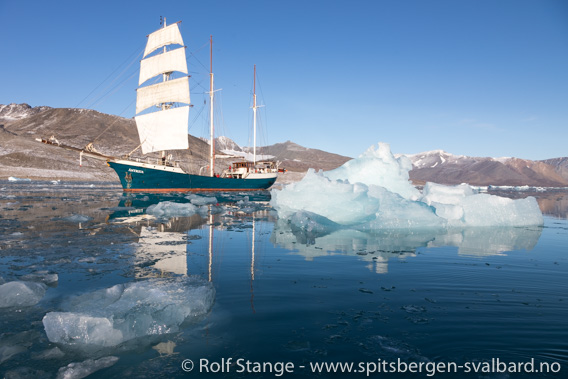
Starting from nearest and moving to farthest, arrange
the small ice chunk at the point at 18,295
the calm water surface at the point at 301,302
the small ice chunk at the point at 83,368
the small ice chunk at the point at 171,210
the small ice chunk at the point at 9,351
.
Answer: the small ice chunk at the point at 83,368 → the small ice chunk at the point at 9,351 → the calm water surface at the point at 301,302 → the small ice chunk at the point at 18,295 → the small ice chunk at the point at 171,210

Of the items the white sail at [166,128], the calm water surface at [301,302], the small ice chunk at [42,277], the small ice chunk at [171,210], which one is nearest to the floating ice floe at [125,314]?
the calm water surface at [301,302]

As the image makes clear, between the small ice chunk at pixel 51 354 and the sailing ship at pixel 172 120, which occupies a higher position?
the sailing ship at pixel 172 120

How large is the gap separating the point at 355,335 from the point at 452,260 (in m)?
4.57

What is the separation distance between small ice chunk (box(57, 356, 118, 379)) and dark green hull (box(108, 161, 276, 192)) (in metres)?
43.2

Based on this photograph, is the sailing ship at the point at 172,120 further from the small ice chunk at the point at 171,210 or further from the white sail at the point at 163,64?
the small ice chunk at the point at 171,210

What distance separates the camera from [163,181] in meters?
44.8

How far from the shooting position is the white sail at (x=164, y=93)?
53.4 meters

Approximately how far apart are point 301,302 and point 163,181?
143ft

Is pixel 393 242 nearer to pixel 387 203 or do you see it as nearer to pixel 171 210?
pixel 387 203

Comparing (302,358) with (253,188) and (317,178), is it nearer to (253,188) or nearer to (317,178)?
(317,178)

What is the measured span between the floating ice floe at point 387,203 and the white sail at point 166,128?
40112 millimetres

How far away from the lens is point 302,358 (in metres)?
2.98

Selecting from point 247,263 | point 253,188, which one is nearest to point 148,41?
point 253,188

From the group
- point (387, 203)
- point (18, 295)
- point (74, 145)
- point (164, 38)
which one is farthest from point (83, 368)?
point (74, 145)
